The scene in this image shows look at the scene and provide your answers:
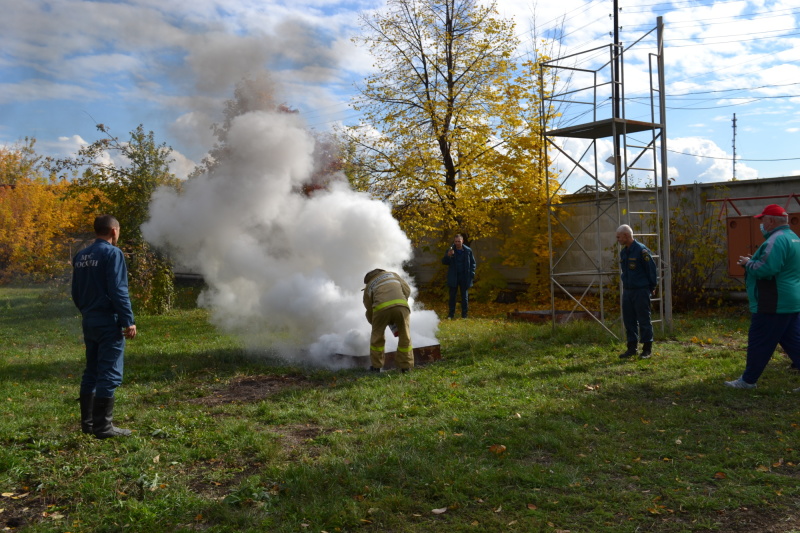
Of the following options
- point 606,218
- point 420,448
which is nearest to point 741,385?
point 420,448

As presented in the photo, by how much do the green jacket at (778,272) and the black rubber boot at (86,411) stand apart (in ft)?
23.2

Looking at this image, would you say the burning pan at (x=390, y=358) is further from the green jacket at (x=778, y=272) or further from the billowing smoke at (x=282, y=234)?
the green jacket at (x=778, y=272)

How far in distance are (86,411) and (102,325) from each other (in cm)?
86

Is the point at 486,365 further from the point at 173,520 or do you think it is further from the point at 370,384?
the point at 173,520

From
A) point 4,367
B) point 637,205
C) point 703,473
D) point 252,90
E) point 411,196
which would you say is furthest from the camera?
point 411,196

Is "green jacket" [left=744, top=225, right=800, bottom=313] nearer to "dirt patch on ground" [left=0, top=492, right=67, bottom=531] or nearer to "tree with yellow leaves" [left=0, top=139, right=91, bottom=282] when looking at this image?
"dirt patch on ground" [left=0, top=492, right=67, bottom=531]

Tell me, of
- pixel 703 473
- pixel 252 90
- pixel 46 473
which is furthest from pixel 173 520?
pixel 252 90

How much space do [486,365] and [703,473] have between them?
14.4 feet

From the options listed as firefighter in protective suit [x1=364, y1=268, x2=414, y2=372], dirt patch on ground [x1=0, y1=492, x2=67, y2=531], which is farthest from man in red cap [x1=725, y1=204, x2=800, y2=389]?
dirt patch on ground [x1=0, y1=492, x2=67, y2=531]

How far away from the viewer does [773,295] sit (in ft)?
22.8

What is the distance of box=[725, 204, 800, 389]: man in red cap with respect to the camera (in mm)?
6863

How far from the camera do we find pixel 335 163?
15.9m

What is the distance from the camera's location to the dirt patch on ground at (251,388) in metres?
7.59

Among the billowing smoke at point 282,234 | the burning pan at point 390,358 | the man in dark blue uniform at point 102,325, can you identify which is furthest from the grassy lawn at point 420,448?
the billowing smoke at point 282,234
